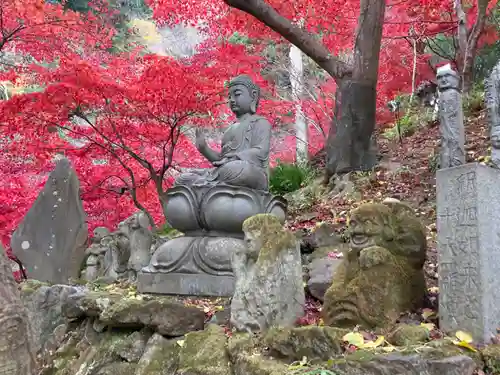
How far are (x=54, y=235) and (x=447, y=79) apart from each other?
586 centimetres

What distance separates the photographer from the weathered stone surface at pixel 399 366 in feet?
8.59

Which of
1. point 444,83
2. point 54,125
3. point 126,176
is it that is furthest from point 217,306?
point 126,176

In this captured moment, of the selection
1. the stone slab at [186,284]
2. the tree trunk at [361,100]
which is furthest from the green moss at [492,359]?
the tree trunk at [361,100]

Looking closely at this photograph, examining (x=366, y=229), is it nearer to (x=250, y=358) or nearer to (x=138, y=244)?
(x=250, y=358)

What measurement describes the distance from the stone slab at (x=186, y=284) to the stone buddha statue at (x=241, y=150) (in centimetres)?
103

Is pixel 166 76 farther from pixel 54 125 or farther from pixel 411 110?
pixel 411 110

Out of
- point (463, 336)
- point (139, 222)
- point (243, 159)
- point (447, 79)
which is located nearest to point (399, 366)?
point (463, 336)

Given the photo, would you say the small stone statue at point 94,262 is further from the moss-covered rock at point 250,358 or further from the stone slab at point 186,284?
the moss-covered rock at point 250,358

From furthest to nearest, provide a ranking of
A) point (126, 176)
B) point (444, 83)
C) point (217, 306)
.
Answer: point (126, 176)
point (444, 83)
point (217, 306)

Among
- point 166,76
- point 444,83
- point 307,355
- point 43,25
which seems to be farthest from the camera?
point 43,25

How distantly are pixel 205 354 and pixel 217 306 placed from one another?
1299 mm

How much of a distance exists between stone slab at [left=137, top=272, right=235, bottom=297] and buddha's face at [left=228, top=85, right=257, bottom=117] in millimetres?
2252

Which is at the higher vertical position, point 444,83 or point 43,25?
point 43,25

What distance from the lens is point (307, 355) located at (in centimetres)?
288
